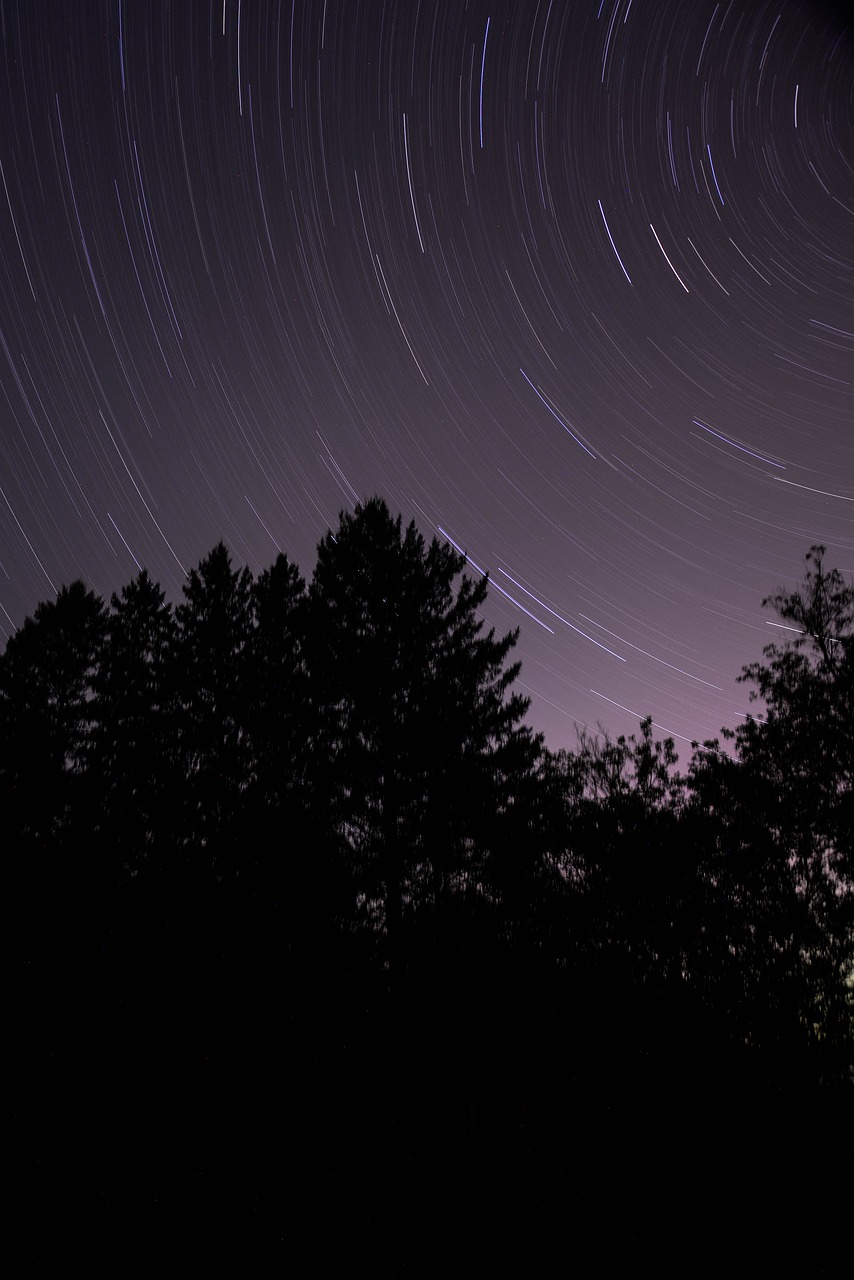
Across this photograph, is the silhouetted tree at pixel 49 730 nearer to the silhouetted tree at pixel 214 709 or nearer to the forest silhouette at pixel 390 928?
the forest silhouette at pixel 390 928

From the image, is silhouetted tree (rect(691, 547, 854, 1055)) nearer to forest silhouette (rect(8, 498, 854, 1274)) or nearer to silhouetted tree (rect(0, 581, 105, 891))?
forest silhouette (rect(8, 498, 854, 1274))

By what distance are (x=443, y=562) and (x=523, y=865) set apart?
8.57 metres

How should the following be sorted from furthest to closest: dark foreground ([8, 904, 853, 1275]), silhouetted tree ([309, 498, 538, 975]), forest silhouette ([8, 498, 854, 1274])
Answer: silhouetted tree ([309, 498, 538, 975]), forest silhouette ([8, 498, 854, 1274]), dark foreground ([8, 904, 853, 1275])

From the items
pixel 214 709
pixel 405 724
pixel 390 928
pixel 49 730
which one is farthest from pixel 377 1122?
pixel 49 730

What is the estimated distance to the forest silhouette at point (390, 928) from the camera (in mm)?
7891

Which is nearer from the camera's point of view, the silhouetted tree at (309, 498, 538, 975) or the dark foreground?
the dark foreground

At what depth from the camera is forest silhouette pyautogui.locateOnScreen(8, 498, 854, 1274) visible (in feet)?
25.9

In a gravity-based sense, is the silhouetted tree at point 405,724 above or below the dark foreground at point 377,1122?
above

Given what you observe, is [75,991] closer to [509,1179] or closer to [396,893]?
[396,893]

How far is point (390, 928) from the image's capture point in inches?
521

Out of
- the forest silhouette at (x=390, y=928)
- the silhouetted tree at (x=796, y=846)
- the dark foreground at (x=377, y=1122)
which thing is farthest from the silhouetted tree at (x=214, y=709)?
the silhouetted tree at (x=796, y=846)

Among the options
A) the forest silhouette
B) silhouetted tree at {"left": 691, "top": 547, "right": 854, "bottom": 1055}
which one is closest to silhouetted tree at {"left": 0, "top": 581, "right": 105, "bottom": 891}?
the forest silhouette

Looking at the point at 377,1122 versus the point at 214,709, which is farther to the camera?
the point at 214,709

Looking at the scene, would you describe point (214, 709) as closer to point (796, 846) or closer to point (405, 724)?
point (405, 724)
